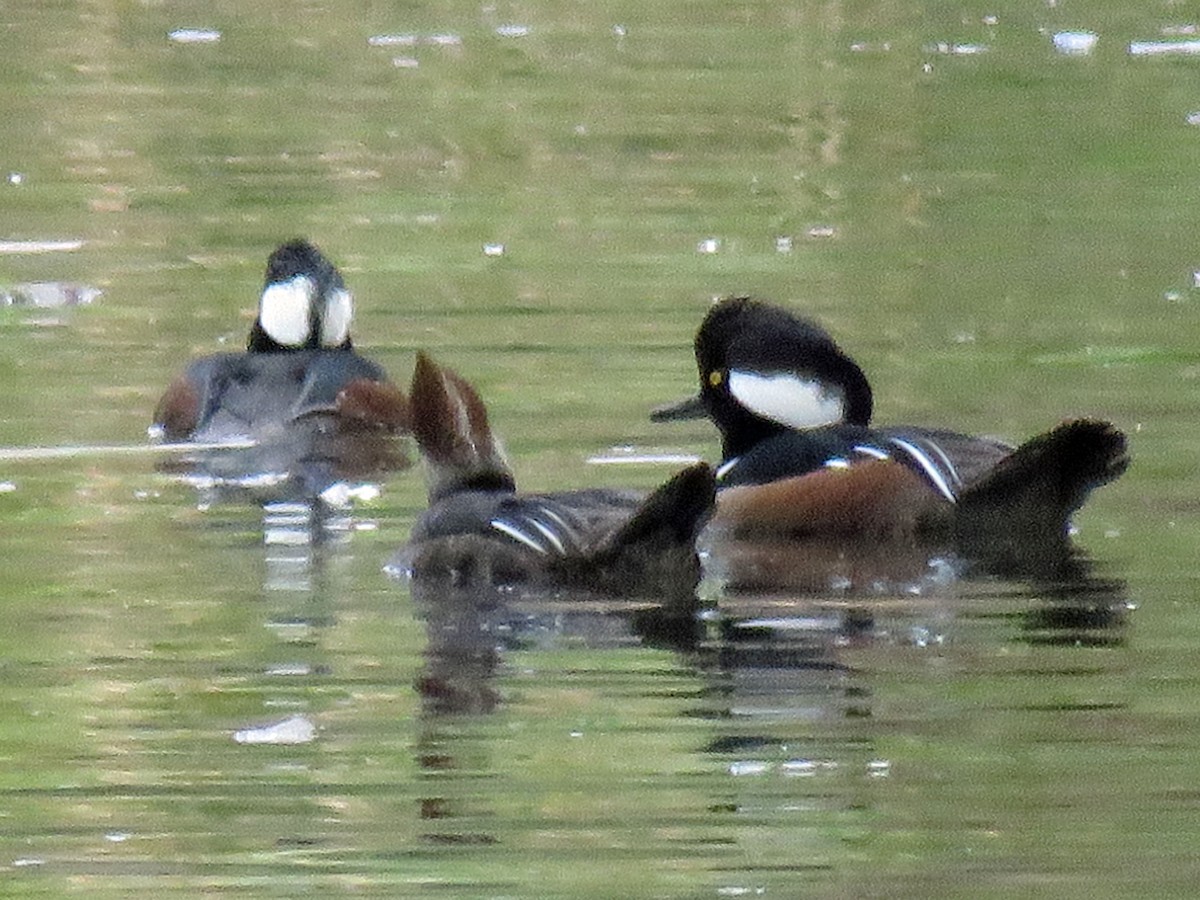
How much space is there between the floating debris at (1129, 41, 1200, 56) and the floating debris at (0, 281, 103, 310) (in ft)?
32.6

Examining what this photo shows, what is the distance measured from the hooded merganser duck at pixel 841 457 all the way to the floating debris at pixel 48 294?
4.23 m

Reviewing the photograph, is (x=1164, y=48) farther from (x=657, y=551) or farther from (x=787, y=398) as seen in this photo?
(x=657, y=551)

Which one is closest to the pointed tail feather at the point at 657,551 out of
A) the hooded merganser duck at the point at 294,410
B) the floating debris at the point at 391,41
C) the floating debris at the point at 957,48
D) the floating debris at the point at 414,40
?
the hooded merganser duck at the point at 294,410

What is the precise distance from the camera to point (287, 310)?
1283 cm

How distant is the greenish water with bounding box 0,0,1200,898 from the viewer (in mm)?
6465

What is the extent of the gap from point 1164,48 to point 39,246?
377 inches

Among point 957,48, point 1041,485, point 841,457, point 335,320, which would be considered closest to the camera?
point 1041,485

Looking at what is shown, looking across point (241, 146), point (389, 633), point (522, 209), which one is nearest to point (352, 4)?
point (241, 146)

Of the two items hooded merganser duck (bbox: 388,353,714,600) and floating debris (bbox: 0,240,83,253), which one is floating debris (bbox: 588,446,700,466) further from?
floating debris (bbox: 0,240,83,253)

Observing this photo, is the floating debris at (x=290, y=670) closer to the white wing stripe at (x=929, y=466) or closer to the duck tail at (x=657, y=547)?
the duck tail at (x=657, y=547)

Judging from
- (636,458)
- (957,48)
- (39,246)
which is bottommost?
(636,458)

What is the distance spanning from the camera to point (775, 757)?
22.9ft

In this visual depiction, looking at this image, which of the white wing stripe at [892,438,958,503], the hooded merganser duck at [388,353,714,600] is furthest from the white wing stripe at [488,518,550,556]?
the white wing stripe at [892,438,958,503]

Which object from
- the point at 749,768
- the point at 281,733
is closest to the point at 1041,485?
the point at 749,768
